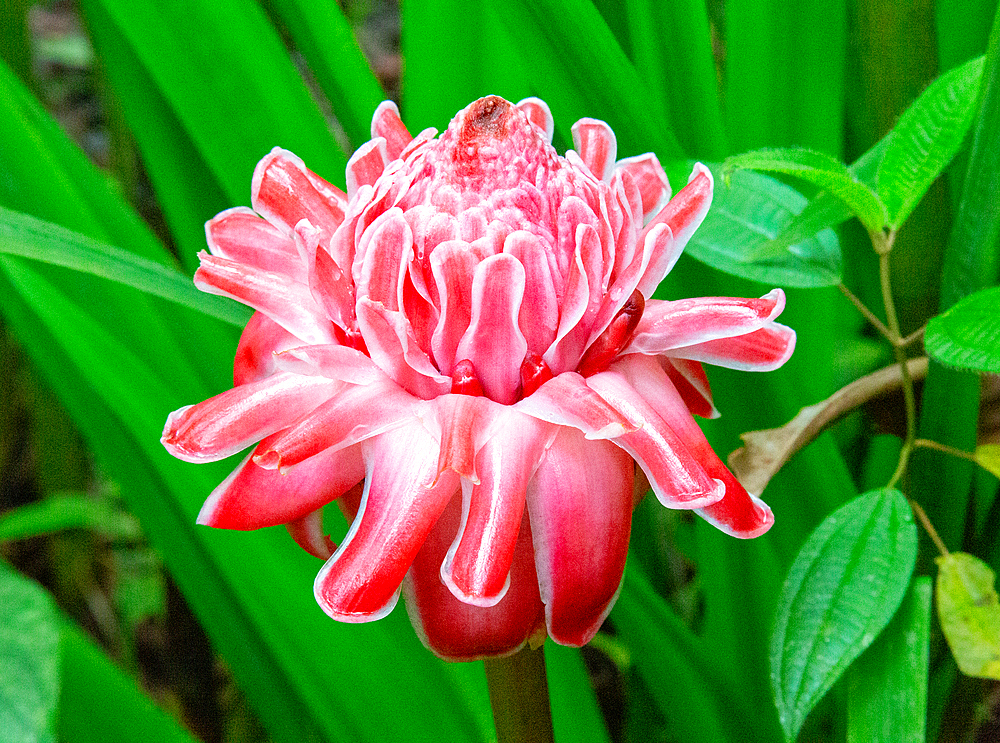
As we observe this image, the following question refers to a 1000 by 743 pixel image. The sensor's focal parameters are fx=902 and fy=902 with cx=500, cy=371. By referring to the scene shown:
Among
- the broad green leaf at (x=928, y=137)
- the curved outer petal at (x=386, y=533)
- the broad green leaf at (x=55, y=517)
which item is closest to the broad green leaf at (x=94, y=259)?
the curved outer petal at (x=386, y=533)

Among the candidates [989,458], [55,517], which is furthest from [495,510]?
[55,517]

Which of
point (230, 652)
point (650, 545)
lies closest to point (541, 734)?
point (230, 652)

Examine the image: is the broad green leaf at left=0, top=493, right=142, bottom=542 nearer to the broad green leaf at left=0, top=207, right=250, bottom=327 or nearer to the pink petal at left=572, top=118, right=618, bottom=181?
the broad green leaf at left=0, top=207, right=250, bottom=327

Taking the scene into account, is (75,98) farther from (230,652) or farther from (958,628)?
(958,628)

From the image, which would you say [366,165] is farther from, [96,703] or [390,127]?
[96,703]

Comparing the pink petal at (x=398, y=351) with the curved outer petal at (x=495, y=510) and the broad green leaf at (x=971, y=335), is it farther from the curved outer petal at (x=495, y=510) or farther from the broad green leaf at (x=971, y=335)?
the broad green leaf at (x=971, y=335)

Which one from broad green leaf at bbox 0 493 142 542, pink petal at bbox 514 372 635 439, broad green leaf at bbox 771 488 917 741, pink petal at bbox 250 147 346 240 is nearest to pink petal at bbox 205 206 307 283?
pink petal at bbox 250 147 346 240
